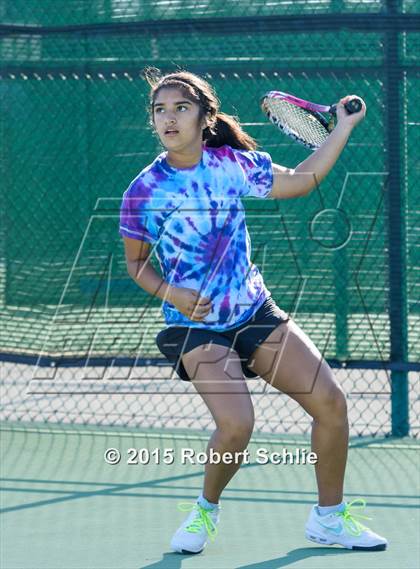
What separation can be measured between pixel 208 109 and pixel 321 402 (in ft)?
3.22

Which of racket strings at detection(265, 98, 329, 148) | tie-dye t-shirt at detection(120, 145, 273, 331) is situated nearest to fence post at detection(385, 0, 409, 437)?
racket strings at detection(265, 98, 329, 148)

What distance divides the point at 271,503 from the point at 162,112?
5.59 ft

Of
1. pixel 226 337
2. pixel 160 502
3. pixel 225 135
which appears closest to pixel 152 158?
pixel 160 502

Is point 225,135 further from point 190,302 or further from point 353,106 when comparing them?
point 190,302

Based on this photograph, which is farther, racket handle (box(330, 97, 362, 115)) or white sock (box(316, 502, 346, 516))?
white sock (box(316, 502, 346, 516))

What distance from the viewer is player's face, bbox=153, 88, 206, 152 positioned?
3973mm

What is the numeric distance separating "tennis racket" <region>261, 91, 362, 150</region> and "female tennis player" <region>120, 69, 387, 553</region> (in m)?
0.19

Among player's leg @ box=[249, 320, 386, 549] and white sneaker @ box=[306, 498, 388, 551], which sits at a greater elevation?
player's leg @ box=[249, 320, 386, 549]

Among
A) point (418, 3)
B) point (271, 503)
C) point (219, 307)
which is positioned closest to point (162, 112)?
point (219, 307)

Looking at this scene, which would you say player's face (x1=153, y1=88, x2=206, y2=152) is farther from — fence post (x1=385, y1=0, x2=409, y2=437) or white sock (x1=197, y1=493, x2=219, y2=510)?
fence post (x1=385, y1=0, x2=409, y2=437)

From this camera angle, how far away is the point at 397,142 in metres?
5.99

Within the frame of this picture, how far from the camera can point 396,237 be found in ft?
19.8

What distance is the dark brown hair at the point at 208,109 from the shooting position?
13.3ft

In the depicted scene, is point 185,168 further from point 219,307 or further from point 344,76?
point 344,76
